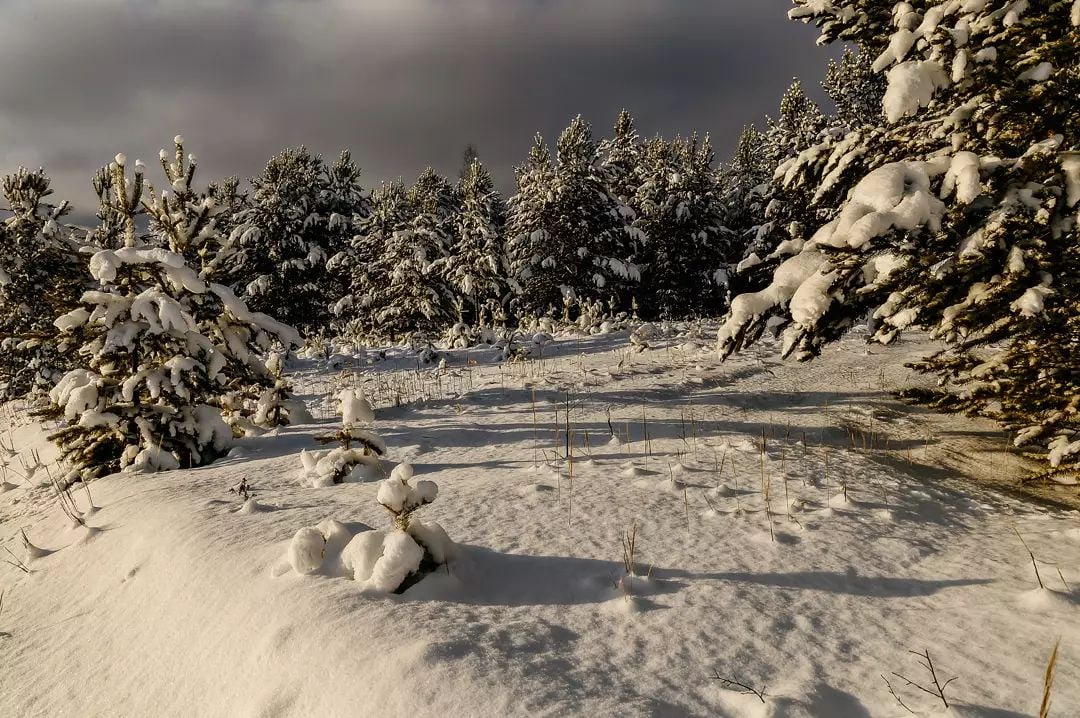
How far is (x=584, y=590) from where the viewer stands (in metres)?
2.56

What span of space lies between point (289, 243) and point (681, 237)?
17.4 metres

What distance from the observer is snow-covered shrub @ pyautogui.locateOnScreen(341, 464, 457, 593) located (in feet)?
8.05

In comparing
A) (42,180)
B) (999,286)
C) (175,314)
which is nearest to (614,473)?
(999,286)

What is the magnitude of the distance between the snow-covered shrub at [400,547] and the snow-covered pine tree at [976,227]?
2.48 m

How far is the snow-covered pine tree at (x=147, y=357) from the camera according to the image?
4906 millimetres

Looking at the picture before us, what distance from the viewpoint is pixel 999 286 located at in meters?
3.33

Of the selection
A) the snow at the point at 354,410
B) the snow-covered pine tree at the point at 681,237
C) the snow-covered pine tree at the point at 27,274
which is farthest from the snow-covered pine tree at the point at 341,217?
the snow at the point at 354,410

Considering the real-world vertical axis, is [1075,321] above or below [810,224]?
below

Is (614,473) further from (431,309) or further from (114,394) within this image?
(431,309)

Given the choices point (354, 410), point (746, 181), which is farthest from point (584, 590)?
point (746, 181)

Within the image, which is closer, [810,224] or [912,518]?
[912,518]

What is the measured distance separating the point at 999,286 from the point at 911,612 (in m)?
2.16

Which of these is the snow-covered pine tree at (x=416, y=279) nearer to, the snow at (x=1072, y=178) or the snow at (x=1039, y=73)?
the snow at (x=1039, y=73)

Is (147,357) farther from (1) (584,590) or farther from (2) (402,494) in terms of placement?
(1) (584,590)
